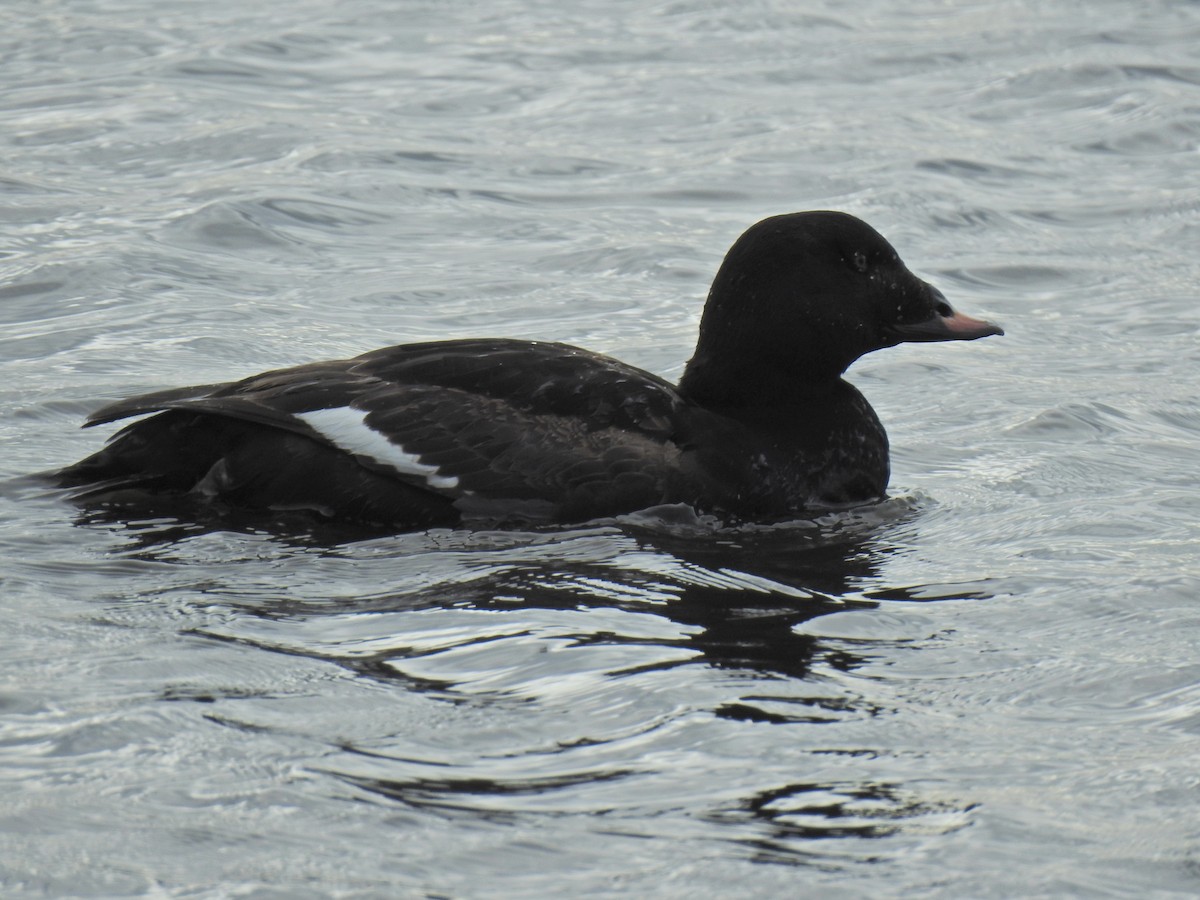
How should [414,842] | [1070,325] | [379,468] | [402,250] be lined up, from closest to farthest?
[414,842], [379,468], [1070,325], [402,250]

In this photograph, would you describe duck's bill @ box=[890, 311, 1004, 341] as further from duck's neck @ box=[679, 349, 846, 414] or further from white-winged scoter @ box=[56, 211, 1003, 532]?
duck's neck @ box=[679, 349, 846, 414]

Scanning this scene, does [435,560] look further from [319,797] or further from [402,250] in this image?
[402,250]

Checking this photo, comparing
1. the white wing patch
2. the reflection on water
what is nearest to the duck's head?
the reflection on water

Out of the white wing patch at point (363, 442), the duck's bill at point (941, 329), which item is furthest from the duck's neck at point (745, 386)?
the white wing patch at point (363, 442)

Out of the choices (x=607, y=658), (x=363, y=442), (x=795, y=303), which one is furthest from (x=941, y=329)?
(x=607, y=658)

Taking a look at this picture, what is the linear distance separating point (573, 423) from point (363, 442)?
0.64 metres

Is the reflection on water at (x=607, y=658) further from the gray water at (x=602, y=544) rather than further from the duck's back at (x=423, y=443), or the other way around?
the duck's back at (x=423, y=443)

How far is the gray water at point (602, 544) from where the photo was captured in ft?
13.4

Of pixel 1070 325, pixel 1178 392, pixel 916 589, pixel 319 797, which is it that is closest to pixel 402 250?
pixel 1070 325

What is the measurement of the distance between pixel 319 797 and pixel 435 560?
1791 millimetres

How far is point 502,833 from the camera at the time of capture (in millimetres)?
4008

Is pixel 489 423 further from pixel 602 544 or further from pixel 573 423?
pixel 602 544

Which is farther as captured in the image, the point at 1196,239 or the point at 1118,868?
the point at 1196,239

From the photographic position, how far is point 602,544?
603 centimetres
